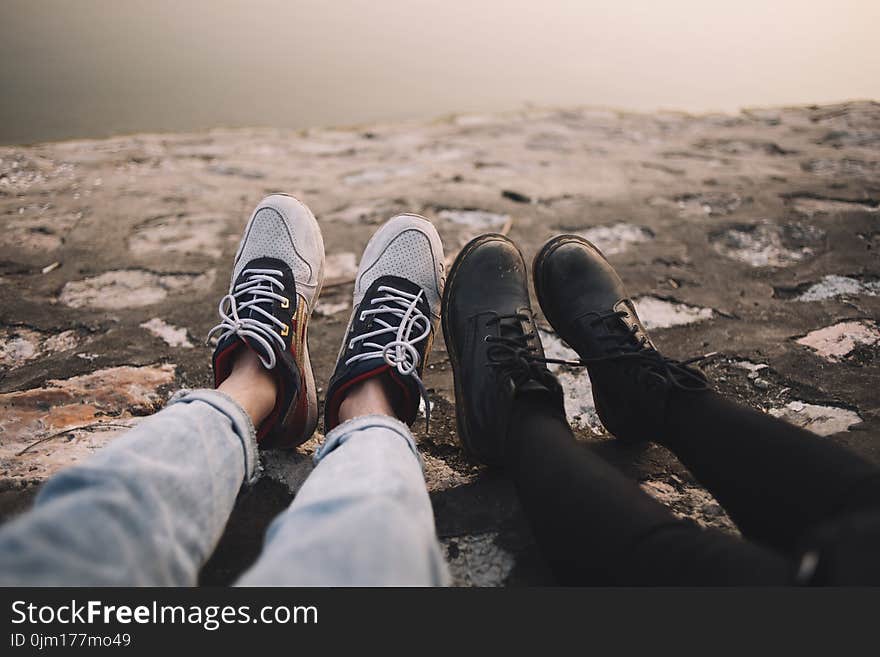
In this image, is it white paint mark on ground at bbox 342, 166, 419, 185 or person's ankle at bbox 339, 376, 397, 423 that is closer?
person's ankle at bbox 339, 376, 397, 423

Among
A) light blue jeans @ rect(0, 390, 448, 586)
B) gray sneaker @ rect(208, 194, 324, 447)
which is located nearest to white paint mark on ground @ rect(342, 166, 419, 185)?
gray sneaker @ rect(208, 194, 324, 447)

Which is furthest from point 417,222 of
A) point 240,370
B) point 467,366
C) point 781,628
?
point 781,628

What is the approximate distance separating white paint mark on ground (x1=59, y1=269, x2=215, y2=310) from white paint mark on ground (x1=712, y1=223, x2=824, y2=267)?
4.90 ft

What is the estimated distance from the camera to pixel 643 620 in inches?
22.0

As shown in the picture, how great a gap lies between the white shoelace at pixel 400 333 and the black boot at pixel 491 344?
62mm

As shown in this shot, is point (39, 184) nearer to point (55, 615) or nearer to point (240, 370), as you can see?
point (240, 370)

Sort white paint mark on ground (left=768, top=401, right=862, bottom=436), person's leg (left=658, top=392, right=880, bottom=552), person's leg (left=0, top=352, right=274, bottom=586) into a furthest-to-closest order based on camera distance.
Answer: white paint mark on ground (left=768, top=401, right=862, bottom=436)
person's leg (left=658, top=392, right=880, bottom=552)
person's leg (left=0, top=352, right=274, bottom=586)

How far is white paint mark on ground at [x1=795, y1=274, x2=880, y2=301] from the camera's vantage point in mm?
1303

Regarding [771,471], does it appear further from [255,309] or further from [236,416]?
[255,309]

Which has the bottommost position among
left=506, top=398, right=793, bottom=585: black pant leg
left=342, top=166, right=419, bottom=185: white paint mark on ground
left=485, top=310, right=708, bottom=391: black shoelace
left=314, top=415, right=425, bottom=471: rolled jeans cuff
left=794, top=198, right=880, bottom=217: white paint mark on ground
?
left=506, top=398, right=793, bottom=585: black pant leg

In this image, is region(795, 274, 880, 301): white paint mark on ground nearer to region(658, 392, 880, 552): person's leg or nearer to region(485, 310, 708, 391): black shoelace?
region(485, 310, 708, 391): black shoelace

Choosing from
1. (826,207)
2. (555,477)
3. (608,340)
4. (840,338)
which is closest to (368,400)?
(555,477)

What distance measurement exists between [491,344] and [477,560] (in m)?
0.40

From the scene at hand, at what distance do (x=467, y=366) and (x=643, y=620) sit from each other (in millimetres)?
535
